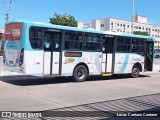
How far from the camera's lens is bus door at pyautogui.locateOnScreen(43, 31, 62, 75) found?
48.8 ft

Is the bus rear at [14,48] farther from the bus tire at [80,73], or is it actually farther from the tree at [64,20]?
the tree at [64,20]

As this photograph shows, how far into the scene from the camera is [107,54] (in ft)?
59.5

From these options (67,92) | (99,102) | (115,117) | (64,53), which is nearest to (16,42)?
(64,53)

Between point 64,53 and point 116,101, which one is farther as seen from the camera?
point 64,53

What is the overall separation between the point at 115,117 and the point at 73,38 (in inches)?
322

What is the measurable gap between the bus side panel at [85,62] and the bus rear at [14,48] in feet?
7.45

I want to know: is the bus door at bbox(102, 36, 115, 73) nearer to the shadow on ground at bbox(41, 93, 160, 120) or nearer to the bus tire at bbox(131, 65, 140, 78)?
the bus tire at bbox(131, 65, 140, 78)

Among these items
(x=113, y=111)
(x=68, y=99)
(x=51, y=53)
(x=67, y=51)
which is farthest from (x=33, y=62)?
(x=113, y=111)

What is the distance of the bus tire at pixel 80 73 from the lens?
16.5 metres

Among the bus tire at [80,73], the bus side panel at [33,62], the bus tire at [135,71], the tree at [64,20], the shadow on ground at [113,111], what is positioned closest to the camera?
the shadow on ground at [113,111]

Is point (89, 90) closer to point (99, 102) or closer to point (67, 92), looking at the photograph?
point (67, 92)

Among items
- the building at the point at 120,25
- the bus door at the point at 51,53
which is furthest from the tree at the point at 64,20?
the building at the point at 120,25

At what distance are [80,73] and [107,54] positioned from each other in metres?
2.27

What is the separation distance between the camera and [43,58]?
14.7m
